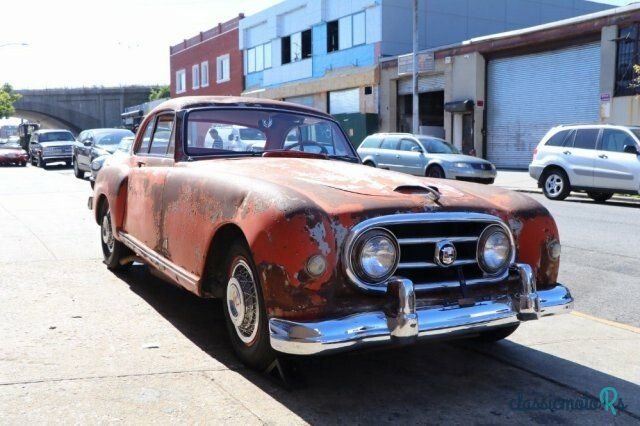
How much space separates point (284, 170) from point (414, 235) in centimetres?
120

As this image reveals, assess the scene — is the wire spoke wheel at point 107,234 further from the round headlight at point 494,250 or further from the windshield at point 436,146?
the windshield at point 436,146

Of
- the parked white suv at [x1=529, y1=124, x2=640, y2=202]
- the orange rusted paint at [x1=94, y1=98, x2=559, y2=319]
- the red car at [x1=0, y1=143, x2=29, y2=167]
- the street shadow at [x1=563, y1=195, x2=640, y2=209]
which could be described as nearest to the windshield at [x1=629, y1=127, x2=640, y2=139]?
the parked white suv at [x1=529, y1=124, x2=640, y2=202]

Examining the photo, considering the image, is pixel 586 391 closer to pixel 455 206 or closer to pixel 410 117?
pixel 455 206

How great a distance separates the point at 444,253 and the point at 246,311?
1191mm

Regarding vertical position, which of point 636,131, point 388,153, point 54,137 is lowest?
point 388,153

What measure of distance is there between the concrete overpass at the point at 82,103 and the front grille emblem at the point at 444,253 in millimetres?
72450

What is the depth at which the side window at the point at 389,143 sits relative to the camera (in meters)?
19.4

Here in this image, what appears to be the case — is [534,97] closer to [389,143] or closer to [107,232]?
[389,143]

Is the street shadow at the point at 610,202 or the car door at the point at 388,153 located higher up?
the car door at the point at 388,153

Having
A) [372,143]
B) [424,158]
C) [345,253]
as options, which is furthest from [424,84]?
[345,253]

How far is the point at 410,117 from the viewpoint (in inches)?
1251

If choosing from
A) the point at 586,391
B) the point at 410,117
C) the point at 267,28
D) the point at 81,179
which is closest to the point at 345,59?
the point at 410,117

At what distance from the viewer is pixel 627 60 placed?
21.5 m

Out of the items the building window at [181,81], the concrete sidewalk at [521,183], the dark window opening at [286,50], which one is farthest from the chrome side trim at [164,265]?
the building window at [181,81]
